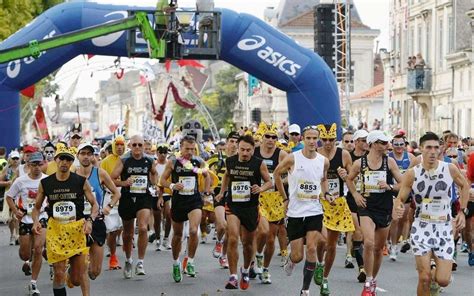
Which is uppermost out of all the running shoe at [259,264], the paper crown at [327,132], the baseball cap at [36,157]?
the paper crown at [327,132]

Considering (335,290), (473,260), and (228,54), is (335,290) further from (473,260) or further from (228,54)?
(228,54)

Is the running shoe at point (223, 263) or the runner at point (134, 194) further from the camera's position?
the running shoe at point (223, 263)

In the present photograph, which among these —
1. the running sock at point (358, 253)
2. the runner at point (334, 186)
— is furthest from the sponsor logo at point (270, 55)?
the runner at point (334, 186)

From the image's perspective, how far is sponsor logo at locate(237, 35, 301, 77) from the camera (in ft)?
88.0

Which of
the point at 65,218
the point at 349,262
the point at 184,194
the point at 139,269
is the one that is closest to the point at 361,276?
the point at 349,262

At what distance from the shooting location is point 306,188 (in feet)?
49.6

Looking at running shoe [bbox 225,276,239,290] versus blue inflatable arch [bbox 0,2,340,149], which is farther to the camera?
blue inflatable arch [bbox 0,2,340,149]

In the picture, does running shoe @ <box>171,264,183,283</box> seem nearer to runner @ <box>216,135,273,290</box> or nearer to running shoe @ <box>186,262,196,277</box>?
running shoe @ <box>186,262,196,277</box>

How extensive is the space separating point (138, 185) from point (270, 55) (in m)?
9.65

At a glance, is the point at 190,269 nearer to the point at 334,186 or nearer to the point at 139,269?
the point at 139,269

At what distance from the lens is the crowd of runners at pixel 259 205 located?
13.3 meters

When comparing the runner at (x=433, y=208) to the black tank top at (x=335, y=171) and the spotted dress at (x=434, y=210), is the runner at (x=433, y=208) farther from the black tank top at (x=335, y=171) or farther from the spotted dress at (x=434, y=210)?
the black tank top at (x=335, y=171)

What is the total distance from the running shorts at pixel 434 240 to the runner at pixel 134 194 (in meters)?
5.27

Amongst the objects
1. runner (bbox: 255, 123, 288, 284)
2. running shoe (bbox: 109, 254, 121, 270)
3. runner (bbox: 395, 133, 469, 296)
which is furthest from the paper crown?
running shoe (bbox: 109, 254, 121, 270)
